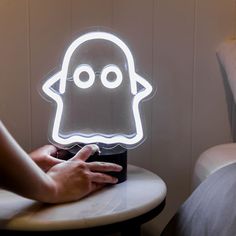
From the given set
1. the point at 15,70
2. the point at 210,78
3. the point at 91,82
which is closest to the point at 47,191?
the point at 91,82

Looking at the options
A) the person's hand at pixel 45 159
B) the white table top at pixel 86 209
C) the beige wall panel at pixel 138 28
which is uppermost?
the beige wall panel at pixel 138 28

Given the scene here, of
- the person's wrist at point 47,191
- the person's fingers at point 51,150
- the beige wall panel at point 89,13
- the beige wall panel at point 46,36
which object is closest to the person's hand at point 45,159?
the person's fingers at point 51,150

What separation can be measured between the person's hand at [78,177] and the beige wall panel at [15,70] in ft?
1.11

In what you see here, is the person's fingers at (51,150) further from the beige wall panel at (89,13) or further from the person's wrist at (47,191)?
the beige wall panel at (89,13)

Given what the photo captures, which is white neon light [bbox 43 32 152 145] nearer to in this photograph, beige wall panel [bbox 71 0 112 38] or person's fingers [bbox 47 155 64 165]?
person's fingers [bbox 47 155 64 165]

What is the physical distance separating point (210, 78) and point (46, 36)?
0.46 metres

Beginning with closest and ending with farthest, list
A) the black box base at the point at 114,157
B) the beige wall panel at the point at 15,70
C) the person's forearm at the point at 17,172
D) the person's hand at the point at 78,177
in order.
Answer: the person's forearm at the point at 17,172
the person's hand at the point at 78,177
the black box base at the point at 114,157
the beige wall panel at the point at 15,70

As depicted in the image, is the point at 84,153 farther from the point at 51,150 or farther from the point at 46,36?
the point at 46,36

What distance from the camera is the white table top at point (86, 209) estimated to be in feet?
2.57

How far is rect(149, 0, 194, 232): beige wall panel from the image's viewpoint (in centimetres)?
124

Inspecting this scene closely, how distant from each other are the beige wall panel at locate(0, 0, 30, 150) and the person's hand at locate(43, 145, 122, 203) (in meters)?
0.34

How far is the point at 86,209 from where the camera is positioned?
2.76 ft

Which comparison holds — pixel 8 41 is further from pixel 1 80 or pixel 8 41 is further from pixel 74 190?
pixel 74 190

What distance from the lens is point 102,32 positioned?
102 cm
